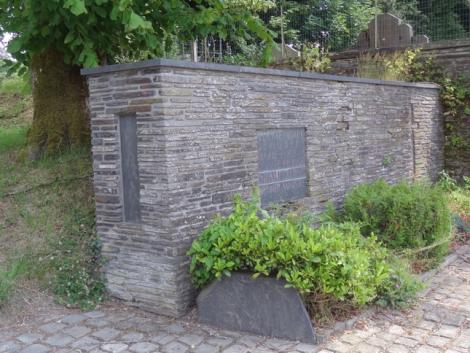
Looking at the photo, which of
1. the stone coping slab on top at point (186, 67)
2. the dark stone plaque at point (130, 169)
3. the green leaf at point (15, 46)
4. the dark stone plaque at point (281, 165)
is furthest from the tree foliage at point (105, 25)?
the dark stone plaque at point (281, 165)

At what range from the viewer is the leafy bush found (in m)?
4.71

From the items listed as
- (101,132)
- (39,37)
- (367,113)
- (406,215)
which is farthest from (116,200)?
(367,113)

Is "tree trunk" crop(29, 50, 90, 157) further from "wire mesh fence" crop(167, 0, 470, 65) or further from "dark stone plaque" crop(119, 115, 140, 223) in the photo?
"wire mesh fence" crop(167, 0, 470, 65)

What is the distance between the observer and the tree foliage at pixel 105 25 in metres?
6.23

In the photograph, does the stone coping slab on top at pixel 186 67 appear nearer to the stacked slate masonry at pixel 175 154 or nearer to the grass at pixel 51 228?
the stacked slate masonry at pixel 175 154

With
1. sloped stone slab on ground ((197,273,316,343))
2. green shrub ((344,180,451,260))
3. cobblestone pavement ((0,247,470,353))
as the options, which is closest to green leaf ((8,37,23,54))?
cobblestone pavement ((0,247,470,353))

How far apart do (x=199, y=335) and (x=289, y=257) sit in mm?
1086

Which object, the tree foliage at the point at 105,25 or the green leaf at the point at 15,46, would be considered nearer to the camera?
the tree foliage at the point at 105,25

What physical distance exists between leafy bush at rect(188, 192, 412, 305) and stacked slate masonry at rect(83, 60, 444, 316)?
337mm

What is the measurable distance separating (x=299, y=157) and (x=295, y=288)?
266 cm

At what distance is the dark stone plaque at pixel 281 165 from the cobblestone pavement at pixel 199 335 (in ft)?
6.41

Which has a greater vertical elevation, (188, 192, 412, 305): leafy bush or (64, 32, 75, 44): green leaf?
(64, 32, 75, 44): green leaf

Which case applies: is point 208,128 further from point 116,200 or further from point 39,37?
point 39,37

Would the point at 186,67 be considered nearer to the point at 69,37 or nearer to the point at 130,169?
the point at 130,169
